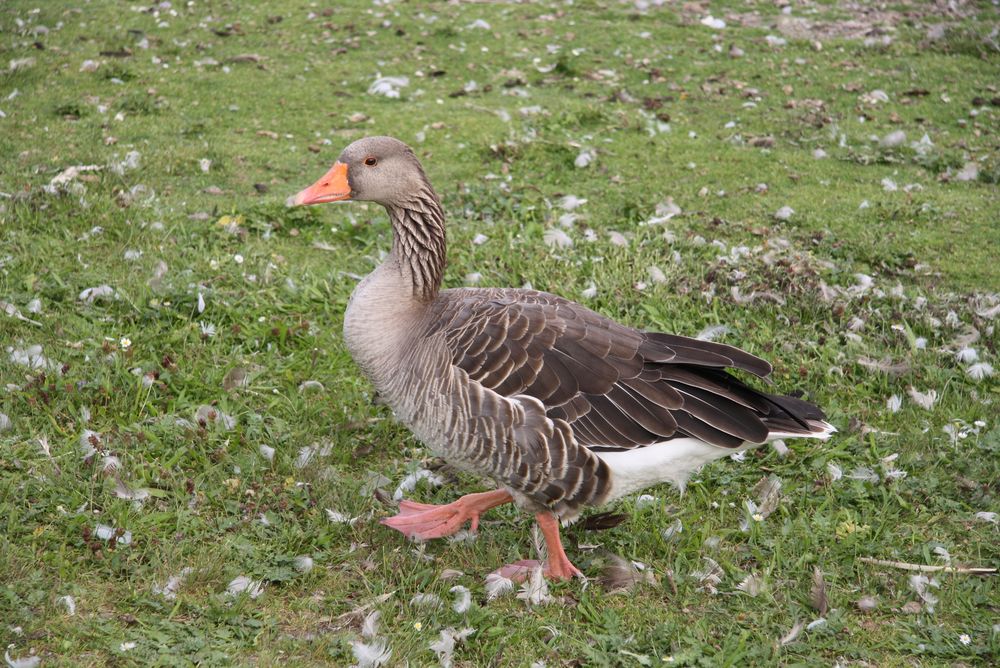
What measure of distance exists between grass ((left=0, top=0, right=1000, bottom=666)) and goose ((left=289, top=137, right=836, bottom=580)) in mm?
479

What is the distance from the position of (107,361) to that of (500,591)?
8.36ft

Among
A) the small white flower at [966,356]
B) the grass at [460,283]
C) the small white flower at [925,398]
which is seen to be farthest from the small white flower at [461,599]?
the small white flower at [966,356]

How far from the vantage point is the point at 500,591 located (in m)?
3.95

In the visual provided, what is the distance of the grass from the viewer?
3.80 m

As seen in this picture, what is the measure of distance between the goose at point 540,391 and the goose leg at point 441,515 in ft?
0.03

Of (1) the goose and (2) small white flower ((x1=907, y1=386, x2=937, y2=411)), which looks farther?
(2) small white flower ((x1=907, y1=386, x2=937, y2=411))

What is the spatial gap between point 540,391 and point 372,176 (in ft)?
4.23

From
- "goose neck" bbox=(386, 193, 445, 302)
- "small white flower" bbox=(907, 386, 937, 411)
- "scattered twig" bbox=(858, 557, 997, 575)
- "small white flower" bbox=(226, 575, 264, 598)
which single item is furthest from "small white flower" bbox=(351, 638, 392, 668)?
"small white flower" bbox=(907, 386, 937, 411)

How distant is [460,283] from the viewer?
6117 mm

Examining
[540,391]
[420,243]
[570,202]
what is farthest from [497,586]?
[570,202]

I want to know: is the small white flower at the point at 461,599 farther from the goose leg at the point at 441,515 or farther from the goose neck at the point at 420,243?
the goose neck at the point at 420,243

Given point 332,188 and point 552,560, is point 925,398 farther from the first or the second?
point 332,188

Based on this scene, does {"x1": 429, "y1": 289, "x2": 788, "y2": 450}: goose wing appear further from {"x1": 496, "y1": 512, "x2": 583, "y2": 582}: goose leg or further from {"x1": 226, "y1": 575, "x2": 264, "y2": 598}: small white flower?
{"x1": 226, "y1": 575, "x2": 264, "y2": 598}: small white flower

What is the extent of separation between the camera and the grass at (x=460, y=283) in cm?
380
